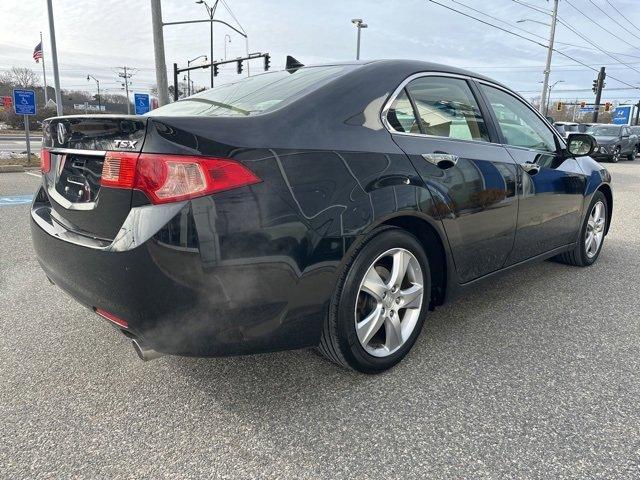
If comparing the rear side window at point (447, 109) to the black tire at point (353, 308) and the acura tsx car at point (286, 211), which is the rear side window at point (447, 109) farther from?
the black tire at point (353, 308)

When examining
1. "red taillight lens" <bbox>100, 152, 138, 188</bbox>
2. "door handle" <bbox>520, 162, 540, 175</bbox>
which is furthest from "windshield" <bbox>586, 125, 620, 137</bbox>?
"red taillight lens" <bbox>100, 152, 138, 188</bbox>

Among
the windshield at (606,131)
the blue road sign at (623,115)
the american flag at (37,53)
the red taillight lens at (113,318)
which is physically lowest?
the blue road sign at (623,115)

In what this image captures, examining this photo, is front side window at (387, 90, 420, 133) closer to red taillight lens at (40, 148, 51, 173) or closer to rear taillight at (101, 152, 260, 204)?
rear taillight at (101, 152, 260, 204)

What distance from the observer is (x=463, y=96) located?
3066mm

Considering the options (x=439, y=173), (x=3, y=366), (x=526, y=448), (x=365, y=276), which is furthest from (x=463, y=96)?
(x=3, y=366)

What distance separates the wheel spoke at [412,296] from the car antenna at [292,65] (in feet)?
4.98

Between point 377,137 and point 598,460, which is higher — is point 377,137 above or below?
above

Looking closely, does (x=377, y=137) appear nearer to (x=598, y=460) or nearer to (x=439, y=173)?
(x=439, y=173)

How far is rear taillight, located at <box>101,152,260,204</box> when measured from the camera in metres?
1.83

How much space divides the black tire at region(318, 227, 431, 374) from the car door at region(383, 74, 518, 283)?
14.8 inches

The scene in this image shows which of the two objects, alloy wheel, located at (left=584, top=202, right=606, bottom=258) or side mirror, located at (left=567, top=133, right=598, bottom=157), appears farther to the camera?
alloy wheel, located at (left=584, top=202, right=606, bottom=258)

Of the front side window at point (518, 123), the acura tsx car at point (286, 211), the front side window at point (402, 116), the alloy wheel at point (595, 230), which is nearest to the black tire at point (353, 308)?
the acura tsx car at point (286, 211)

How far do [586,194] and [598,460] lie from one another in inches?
112

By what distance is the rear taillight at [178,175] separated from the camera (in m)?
1.83
